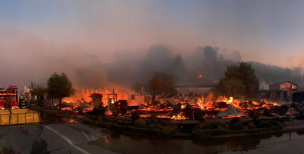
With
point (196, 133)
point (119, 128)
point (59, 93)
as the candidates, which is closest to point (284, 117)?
point (196, 133)

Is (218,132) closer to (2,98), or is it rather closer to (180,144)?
(180,144)

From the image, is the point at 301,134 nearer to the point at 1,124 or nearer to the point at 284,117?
the point at 284,117

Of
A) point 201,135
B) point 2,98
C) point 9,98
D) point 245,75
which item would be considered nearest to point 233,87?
point 245,75

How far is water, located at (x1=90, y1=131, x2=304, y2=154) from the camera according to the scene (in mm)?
10320

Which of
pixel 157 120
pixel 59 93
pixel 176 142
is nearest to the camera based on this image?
pixel 176 142

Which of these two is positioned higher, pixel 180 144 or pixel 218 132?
pixel 218 132

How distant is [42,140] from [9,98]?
1071 centimetres

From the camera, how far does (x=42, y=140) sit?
35.0 ft

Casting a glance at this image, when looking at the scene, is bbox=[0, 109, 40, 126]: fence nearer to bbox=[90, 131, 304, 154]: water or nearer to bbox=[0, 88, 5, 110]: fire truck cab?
bbox=[90, 131, 304, 154]: water

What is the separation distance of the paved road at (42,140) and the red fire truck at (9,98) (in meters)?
7.38

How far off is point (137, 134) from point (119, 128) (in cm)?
187

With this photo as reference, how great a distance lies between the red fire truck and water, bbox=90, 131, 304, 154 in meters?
10.9

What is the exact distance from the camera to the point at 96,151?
9875 mm

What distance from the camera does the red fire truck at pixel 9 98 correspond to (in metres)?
18.2
